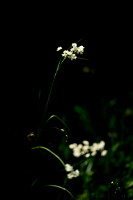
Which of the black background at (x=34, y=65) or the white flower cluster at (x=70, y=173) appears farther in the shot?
the black background at (x=34, y=65)

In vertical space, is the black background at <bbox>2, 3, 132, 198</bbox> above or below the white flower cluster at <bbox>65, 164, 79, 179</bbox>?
above

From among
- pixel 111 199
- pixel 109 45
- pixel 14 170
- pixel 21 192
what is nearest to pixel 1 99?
pixel 14 170

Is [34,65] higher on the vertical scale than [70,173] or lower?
higher

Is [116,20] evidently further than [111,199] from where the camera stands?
Yes

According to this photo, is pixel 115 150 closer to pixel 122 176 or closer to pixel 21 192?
pixel 122 176

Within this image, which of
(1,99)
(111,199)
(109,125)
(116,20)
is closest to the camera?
(111,199)

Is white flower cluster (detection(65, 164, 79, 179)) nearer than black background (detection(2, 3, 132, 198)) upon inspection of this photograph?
Yes

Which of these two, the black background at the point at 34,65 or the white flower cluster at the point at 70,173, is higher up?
the black background at the point at 34,65

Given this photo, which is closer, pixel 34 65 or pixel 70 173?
pixel 70 173

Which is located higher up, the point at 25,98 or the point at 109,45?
the point at 109,45

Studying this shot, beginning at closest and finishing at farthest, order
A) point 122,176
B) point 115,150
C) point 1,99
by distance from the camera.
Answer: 1. point 1,99
2. point 122,176
3. point 115,150

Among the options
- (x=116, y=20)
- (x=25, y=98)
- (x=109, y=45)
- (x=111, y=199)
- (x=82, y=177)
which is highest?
(x=116, y=20)
